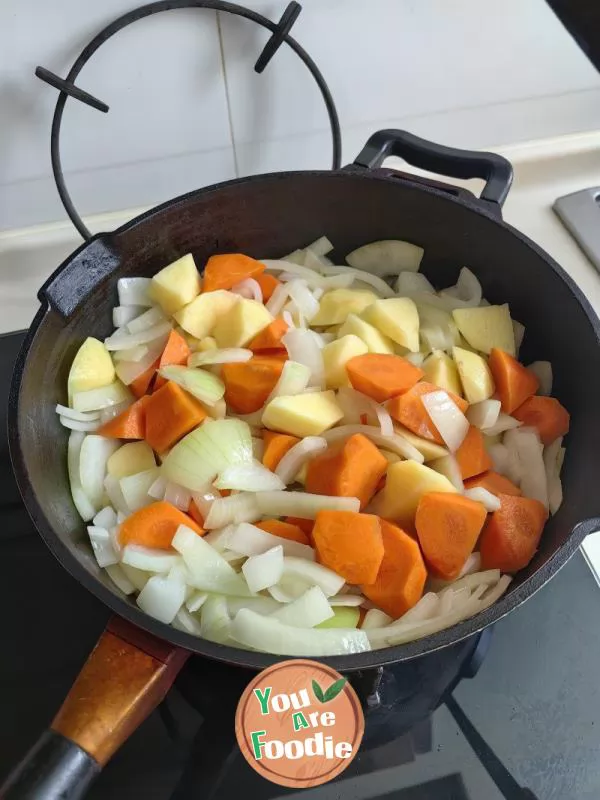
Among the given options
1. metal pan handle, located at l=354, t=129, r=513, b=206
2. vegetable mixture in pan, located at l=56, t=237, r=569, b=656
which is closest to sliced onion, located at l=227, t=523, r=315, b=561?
vegetable mixture in pan, located at l=56, t=237, r=569, b=656

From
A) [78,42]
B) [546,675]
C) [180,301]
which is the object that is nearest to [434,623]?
[546,675]

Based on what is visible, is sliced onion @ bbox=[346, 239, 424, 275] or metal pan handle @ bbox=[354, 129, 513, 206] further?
sliced onion @ bbox=[346, 239, 424, 275]

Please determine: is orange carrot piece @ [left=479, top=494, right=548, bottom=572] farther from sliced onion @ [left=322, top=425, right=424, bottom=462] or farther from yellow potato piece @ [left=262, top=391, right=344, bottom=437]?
yellow potato piece @ [left=262, top=391, right=344, bottom=437]

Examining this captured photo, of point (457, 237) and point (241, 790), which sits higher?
point (457, 237)

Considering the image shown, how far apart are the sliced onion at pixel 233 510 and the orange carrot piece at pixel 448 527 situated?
20 cm

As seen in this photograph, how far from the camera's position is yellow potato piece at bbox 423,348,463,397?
1.00m

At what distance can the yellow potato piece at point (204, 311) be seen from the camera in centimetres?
105

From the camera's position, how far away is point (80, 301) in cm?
100

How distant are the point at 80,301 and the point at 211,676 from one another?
20.1 inches

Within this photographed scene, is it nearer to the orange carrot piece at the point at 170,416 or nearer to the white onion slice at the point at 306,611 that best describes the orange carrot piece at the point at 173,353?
the orange carrot piece at the point at 170,416

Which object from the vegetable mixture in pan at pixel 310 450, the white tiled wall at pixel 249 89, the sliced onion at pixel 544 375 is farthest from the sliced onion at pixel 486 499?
the white tiled wall at pixel 249 89

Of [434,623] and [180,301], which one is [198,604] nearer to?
[434,623]

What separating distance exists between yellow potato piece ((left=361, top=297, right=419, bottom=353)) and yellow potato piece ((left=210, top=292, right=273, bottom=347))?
5.8 inches

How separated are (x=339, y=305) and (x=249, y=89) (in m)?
0.37
